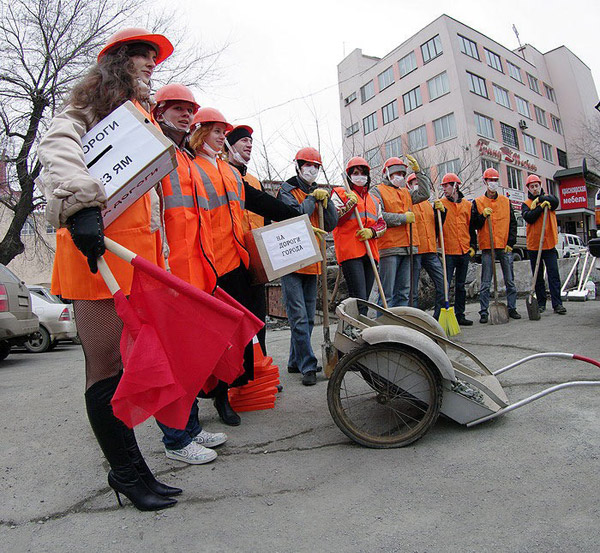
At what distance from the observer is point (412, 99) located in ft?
120

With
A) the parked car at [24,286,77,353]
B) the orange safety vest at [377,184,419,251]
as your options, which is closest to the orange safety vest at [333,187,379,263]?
the orange safety vest at [377,184,419,251]

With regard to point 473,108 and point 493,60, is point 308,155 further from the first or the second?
point 493,60

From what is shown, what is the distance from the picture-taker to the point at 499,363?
4562mm

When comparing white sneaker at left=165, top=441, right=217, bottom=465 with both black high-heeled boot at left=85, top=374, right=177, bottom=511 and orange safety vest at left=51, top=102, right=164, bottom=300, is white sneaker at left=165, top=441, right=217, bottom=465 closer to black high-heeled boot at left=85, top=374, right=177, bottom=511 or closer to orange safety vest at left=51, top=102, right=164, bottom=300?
black high-heeled boot at left=85, top=374, right=177, bottom=511

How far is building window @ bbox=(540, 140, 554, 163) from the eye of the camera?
4262cm

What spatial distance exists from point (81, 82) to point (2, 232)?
1405 inches

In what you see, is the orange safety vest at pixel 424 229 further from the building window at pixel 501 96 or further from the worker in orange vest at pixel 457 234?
the building window at pixel 501 96

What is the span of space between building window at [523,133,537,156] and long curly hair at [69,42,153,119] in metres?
43.1

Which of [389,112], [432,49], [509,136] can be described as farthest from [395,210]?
[509,136]

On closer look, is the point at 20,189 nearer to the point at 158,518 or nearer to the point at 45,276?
the point at 158,518

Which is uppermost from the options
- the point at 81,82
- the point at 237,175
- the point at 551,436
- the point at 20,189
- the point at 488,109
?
the point at 488,109

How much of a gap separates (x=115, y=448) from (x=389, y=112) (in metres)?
39.3

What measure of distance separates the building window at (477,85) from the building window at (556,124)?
13178mm

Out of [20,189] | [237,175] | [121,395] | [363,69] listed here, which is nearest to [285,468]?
[121,395]
